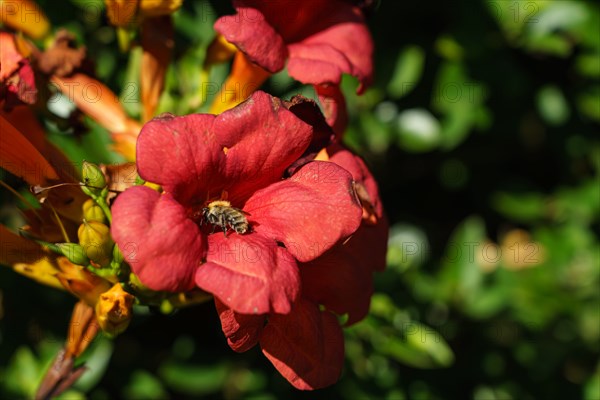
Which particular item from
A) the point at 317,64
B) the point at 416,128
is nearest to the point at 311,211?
the point at 317,64

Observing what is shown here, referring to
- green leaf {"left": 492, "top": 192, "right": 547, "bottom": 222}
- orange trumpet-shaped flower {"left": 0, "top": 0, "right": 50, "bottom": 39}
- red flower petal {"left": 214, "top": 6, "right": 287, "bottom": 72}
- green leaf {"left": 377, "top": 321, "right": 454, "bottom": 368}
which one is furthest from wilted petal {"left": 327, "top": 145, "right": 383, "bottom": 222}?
green leaf {"left": 492, "top": 192, "right": 547, "bottom": 222}

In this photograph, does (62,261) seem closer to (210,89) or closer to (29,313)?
(210,89)

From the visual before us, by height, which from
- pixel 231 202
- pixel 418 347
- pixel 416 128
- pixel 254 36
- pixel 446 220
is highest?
pixel 254 36

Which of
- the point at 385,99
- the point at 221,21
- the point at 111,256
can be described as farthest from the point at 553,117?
the point at 111,256

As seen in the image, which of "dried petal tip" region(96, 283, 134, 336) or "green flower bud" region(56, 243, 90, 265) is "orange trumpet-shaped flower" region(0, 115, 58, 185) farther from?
"dried petal tip" region(96, 283, 134, 336)

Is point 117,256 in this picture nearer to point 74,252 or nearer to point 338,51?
point 74,252

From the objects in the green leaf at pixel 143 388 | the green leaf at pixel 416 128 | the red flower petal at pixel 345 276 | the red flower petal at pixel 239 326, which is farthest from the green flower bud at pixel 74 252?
the green leaf at pixel 416 128

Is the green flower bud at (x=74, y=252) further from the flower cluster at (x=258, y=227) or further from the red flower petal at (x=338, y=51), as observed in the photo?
the red flower petal at (x=338, y=51)
